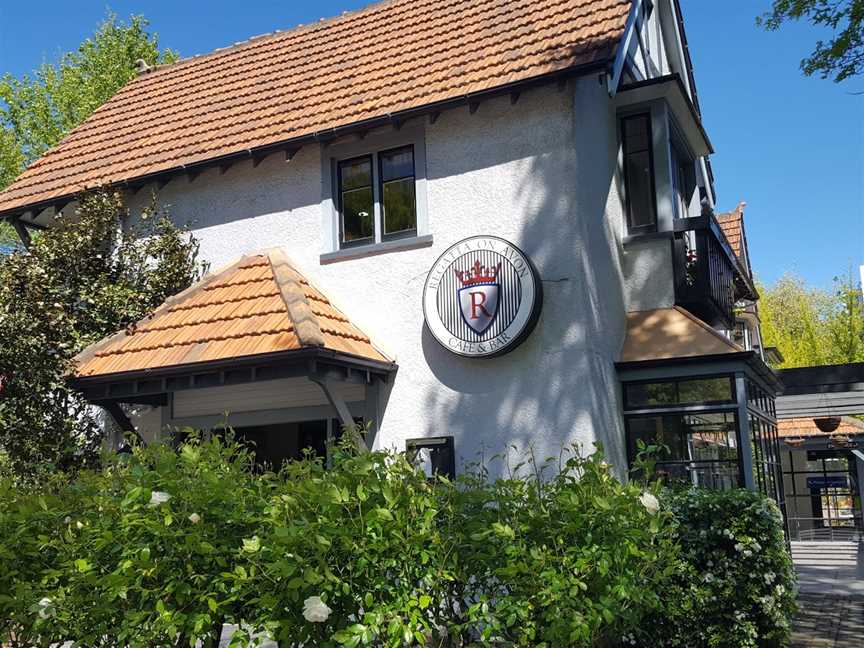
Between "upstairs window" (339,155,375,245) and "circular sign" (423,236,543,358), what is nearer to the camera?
"circular sign" (423,236,543,358)

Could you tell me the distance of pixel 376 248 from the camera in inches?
444

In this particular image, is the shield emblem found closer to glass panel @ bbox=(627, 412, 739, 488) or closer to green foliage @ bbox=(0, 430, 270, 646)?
glass panel @ bbox=(627, 412, 739, 488)

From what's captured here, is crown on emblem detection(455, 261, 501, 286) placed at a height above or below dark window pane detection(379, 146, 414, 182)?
below

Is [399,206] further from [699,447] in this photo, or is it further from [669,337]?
[699,447]

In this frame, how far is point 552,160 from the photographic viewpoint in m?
10.2

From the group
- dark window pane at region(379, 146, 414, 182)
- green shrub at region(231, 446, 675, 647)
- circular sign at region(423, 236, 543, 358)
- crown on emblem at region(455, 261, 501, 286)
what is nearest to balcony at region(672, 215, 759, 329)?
circular sign at region(423, 236, 543, 358)

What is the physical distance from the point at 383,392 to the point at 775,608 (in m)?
5.28

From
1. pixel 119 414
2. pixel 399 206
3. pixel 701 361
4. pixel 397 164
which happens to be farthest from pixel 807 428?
pixel 119 414

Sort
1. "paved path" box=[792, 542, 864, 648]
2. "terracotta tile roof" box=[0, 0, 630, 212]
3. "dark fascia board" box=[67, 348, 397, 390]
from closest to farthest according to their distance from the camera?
1. "paved path" box=[792, 542, 864, 648]
2. "dark fascia board" box=[67, 348, 397, 390]
3. "terracotta tile roof" box=[0, 0, 630, 212]

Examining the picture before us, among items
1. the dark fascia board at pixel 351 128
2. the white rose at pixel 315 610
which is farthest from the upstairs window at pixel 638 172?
the white rose at pixel 315 610

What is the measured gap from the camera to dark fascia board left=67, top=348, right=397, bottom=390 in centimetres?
927

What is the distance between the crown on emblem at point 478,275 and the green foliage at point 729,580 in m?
3.59

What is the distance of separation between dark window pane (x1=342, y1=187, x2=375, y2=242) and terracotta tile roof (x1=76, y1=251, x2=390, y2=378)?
0.97 m

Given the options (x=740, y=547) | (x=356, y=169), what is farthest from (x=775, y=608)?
(x=356, y=169)
